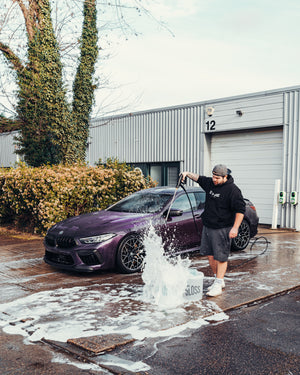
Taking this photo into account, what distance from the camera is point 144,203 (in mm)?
8227

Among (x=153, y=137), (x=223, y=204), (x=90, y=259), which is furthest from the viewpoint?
(x=153, y=137)

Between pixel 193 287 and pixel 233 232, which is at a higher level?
pixel 233 232

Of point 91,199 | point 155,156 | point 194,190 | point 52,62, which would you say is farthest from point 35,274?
point 155,156

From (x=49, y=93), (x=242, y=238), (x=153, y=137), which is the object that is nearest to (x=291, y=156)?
(x=242, y=238)

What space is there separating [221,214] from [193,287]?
1097mm

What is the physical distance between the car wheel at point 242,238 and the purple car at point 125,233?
49.8 inches

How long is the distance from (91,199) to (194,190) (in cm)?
352

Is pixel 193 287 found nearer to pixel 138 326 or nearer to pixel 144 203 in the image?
pixel 138 326

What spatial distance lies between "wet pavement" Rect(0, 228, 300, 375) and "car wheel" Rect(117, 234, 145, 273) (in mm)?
188

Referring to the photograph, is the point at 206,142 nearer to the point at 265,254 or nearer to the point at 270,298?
the point at 265,254

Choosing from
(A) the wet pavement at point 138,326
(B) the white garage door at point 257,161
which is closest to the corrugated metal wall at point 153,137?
(B) the white garage door at point 257,161

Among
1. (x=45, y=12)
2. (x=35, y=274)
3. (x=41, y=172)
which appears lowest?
(x=35, y=274)

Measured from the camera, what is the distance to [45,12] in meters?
13.7

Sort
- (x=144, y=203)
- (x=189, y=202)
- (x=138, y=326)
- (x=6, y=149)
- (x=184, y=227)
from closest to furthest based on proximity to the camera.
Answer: (x=138, y=326) < (x=184, y=227) < (x=189, y=202) < (x=144, y=203) < (x=6, y=149)
